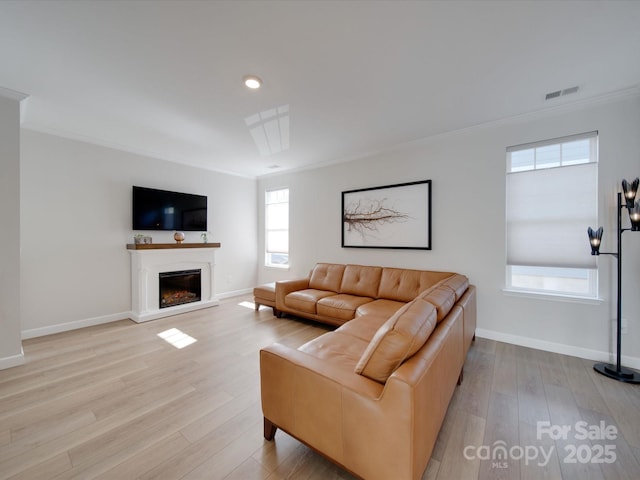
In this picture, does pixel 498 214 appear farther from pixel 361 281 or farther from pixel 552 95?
pixel 361 281

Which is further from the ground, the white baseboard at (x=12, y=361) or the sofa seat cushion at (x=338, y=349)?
the sofa seat cushion at (x=338, y=349)

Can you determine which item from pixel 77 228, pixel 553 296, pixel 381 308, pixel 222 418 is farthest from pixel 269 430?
pixel 77 228

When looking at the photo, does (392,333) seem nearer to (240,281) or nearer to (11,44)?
(11,44)

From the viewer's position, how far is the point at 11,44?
1.89 m

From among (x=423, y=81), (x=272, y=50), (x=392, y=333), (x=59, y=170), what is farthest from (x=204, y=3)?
(x=59, y=170)

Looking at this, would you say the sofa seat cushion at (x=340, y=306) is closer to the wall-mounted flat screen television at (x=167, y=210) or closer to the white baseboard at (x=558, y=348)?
the white baseboard at (x=558, y=348)

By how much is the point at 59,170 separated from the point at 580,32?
5641mm

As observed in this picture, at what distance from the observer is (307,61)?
2.04 meters

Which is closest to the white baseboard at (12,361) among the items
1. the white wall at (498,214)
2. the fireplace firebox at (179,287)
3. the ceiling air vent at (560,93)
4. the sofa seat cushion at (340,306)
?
the fireplace firebox at (179,287)

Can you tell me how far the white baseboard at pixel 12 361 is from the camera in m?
2.49

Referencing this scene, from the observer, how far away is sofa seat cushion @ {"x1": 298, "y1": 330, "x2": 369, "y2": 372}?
1.70 m

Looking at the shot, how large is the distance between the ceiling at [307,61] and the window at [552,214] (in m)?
0.53

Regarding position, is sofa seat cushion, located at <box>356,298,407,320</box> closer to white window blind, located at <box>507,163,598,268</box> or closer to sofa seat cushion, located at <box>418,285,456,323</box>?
sofa seat cushion, located at <box>418,285,456,323</box>

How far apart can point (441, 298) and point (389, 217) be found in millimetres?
2276
